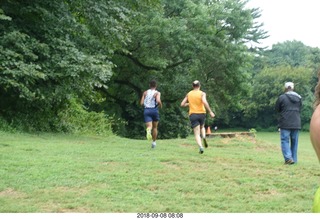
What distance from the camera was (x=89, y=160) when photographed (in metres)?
9.44

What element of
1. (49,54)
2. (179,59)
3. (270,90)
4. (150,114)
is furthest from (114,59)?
(270,90)

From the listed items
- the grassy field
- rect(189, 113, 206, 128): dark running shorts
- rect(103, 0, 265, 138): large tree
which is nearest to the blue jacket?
the grassy field

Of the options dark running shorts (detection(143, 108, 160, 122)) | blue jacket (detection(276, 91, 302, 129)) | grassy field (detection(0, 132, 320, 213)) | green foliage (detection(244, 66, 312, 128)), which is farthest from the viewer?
green foliage (detection(244, 66, 312, 128))

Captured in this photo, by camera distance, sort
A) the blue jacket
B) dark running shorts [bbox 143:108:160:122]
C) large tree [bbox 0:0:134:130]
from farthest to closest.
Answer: large tree [bbox 0:0:134:130] → dark running shorts [bbox 143:108:160:122] → the blue jacket

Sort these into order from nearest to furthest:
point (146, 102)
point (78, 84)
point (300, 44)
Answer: point (146, 102) < point (78, 84) < point (300, 44)

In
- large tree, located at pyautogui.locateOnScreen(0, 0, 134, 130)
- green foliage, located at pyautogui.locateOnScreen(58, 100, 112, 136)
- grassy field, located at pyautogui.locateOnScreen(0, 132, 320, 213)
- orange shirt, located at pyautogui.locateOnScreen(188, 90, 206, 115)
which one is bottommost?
grassy field, located at pyautogui.locateOnScreen(0, 132, 320, 213)

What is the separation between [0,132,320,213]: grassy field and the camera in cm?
576

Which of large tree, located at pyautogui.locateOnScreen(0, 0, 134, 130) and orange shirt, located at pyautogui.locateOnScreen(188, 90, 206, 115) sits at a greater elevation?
large tree, located at pyautogui.locateOnScreen(0, 0, 134, 130)

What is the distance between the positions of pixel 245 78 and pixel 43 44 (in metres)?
19.0

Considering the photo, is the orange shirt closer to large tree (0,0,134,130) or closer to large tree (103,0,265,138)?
large tree (0,0,134,130)

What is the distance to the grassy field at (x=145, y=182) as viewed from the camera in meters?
5.76

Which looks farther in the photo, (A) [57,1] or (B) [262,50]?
(B) [262,50]

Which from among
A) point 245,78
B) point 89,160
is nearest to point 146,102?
point 89,160

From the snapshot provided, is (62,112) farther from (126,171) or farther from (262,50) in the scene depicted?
(262,50)
